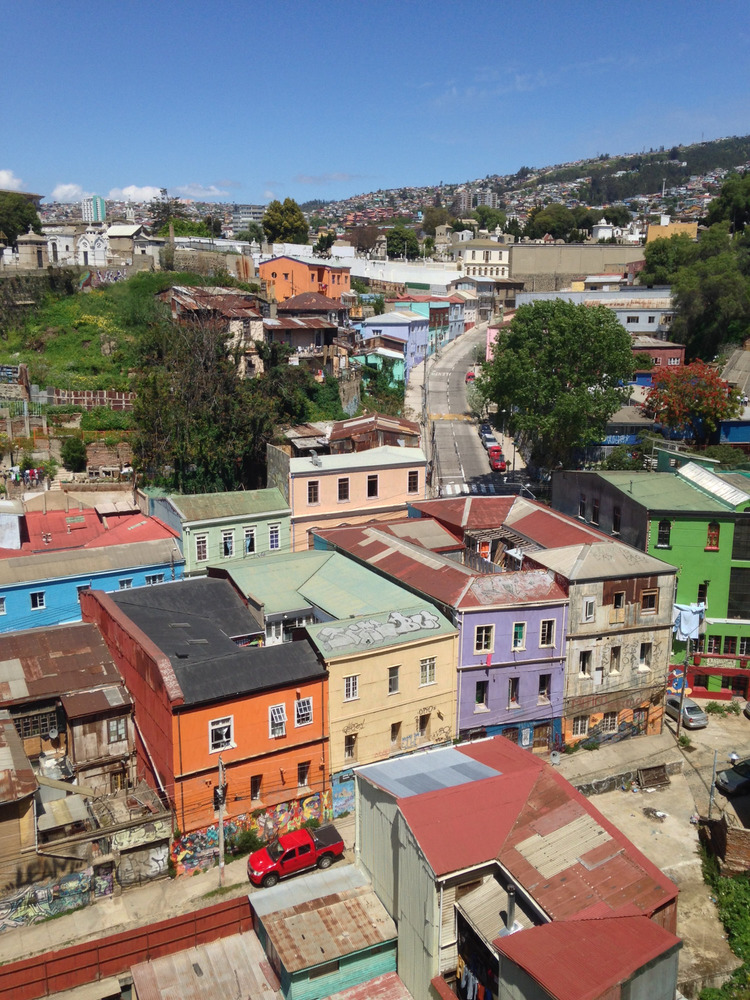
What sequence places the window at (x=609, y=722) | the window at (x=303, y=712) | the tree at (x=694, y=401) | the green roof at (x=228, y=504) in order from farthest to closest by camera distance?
1. the tree at (x=694, y=401)
2. the green roof at (x=228, y=504)
3. the window at (x=609, y=722)
4. the window at (x=303, y=712)

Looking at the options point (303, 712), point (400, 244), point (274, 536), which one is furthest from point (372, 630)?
point (400, 244)

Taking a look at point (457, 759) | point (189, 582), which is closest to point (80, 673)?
point (189, 582)

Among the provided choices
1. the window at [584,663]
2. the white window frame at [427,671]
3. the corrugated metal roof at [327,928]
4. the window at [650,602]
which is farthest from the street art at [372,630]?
the window at [650,602]

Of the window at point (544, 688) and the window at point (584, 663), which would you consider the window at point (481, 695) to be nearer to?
the window at point (544, 688)

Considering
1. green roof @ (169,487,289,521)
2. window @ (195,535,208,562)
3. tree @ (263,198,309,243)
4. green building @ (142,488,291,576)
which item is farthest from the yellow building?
tree @ (263,198,309,243)

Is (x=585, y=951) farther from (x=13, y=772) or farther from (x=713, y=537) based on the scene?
(x=713, y=537)

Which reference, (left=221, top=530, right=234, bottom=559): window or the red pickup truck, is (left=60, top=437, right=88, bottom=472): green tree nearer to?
(left=221, top=530, right=234, bottom=559): window
